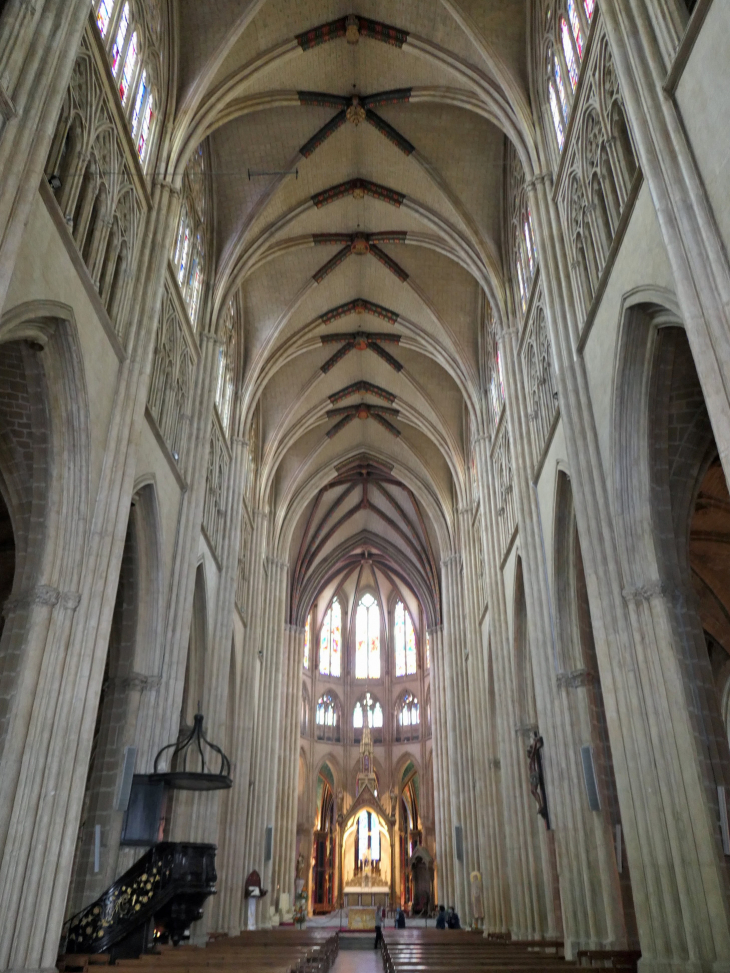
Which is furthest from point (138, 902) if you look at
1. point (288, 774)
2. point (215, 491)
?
point (288, 774)

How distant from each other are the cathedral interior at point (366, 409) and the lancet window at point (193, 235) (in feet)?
0.59

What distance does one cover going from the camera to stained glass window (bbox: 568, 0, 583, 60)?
43.2 ft

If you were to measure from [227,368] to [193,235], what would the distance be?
4.95 m

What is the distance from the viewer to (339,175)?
69.5 feet

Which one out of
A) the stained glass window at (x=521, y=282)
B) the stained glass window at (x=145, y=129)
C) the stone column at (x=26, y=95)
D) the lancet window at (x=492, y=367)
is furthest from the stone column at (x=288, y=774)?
the stone column at (x=26, y=95)

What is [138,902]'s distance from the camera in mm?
11531

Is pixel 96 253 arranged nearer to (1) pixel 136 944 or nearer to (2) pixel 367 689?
(1) pixel 136 944

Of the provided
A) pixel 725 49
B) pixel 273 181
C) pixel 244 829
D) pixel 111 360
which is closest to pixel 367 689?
pixel 244 829

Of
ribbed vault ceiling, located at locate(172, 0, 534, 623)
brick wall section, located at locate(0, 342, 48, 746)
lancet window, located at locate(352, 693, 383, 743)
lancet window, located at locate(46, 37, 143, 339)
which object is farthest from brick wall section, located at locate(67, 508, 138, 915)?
lancet window, located at locate(352, 693, 383, 743)

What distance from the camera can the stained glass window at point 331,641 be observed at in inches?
1857

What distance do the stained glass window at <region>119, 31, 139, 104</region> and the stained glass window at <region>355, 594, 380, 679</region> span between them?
37780mm

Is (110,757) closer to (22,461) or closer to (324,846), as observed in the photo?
(22,461)

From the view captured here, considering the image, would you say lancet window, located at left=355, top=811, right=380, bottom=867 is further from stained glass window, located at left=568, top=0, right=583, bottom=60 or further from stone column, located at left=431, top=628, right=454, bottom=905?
stained glass window, located at left=568, top=0, right=583, bottom=60

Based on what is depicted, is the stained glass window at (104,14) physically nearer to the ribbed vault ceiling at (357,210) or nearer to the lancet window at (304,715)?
the ribbed vault ceiling at (357,210)
